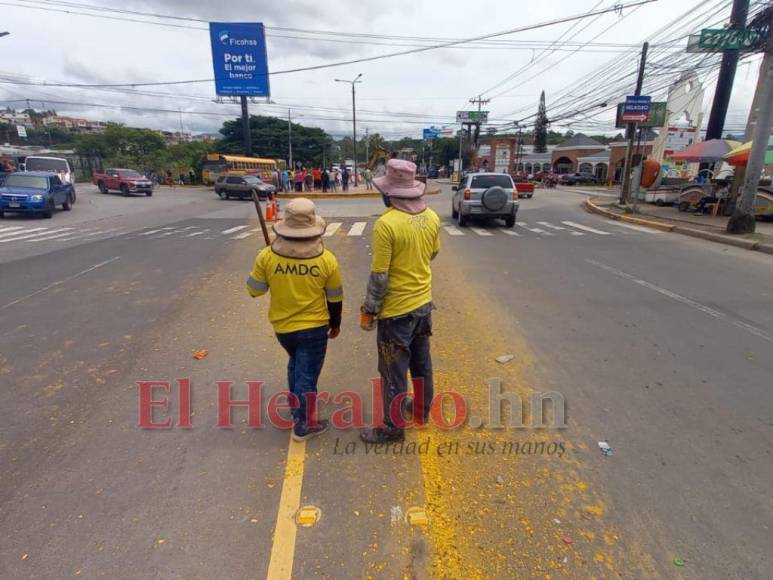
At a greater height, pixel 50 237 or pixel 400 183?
pixel 400 183

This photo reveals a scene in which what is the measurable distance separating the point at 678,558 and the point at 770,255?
→ 417 inches

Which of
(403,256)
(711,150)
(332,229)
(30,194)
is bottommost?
(332,229)

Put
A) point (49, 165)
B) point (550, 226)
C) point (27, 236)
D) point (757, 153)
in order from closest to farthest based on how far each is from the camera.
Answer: point (757, 153) → point (27, 236) → point (550, 226) → point (49, 165)

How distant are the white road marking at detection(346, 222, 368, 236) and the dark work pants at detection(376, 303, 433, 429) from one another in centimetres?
1036

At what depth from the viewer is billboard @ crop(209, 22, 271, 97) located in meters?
31.5

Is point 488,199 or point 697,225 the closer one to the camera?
point 488,199

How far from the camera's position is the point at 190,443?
3025 mm

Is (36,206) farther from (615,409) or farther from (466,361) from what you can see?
(615,409)

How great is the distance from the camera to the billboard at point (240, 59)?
3145 cm

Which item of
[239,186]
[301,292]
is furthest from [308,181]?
[301,292]

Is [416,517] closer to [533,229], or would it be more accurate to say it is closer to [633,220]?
[533,229]

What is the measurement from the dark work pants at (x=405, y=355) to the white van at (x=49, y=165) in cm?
2737

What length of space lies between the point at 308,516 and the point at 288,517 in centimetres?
11

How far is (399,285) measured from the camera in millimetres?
2865
